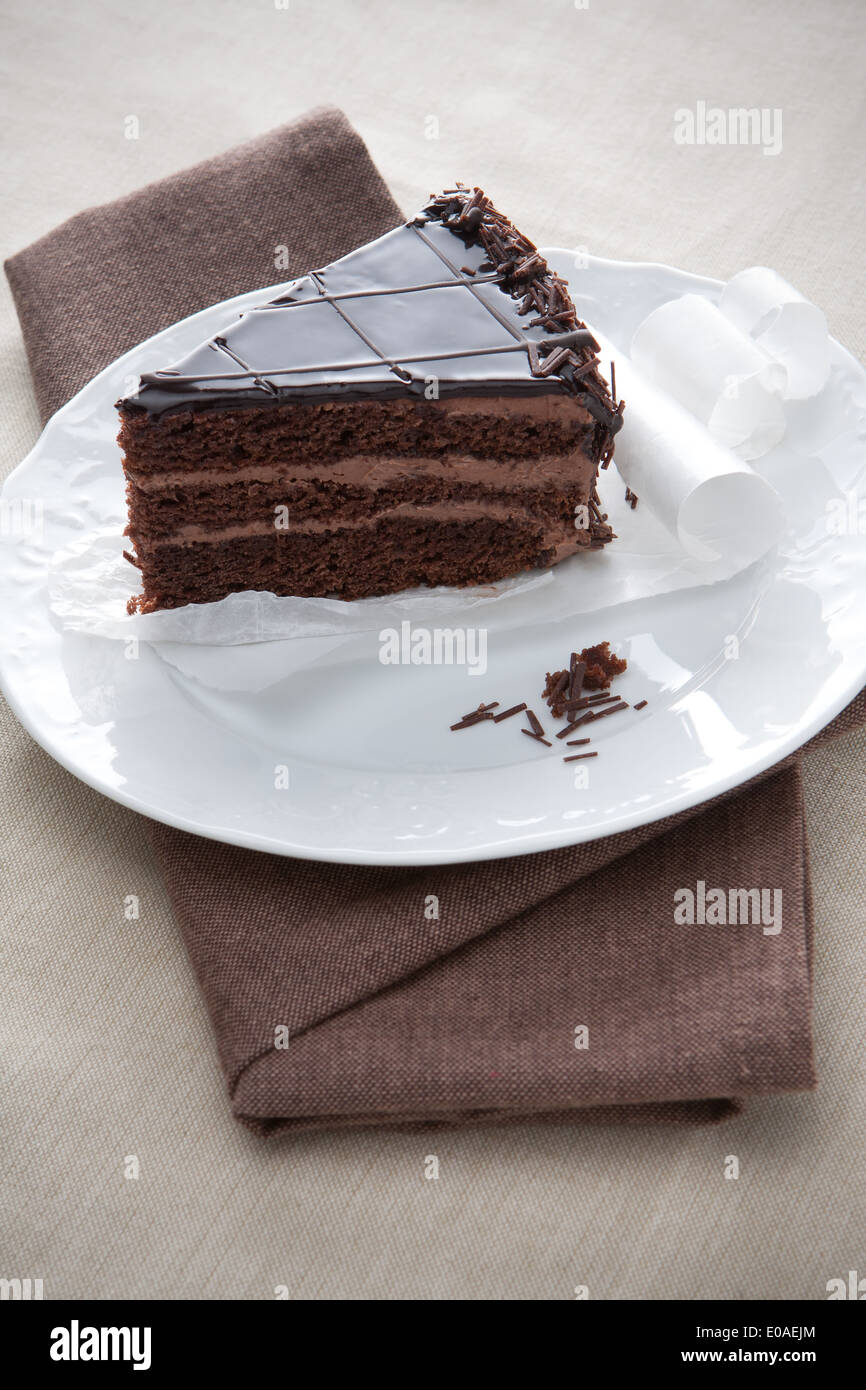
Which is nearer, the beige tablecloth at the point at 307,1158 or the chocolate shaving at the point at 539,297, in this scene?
the beige tablecloth at the point at 307,1158

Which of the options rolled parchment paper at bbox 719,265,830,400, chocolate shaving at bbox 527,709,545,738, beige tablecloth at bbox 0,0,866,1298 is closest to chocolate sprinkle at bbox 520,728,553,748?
chocolate shaving at bbox 527,709,545,738

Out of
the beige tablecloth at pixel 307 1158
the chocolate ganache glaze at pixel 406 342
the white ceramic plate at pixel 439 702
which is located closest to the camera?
the beige tablecloth at pixel 307 1158

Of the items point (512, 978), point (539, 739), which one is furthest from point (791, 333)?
point (512, 978)

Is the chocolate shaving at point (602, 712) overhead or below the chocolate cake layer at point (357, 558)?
below

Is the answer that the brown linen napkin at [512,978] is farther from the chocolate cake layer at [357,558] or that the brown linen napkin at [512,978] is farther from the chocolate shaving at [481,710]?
the chocolate cake layer at [357,558]

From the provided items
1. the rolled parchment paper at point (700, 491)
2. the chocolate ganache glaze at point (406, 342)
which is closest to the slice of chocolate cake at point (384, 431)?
the chocolate ganache glaze at point (406, 342)

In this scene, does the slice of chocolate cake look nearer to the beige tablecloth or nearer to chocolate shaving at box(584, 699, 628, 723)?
chocolate shaving at box(584, 699, 628, 723)

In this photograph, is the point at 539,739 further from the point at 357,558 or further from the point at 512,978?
the point at 357,558
